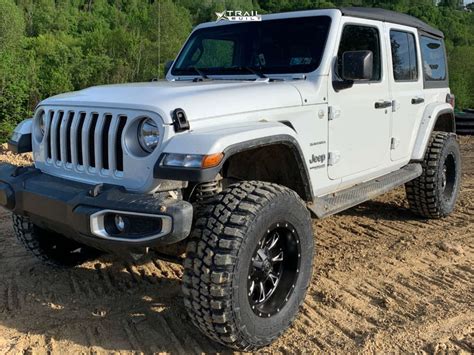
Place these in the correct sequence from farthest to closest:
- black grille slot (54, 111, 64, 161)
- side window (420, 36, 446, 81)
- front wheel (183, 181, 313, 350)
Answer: side window (420, 36, 446, 81) < black grille slot (54, 111, 64, 161) < front wheel (183, 181, 313, 350)

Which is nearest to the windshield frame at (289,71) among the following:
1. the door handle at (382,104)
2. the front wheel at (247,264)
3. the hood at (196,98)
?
the hood at (196,98)

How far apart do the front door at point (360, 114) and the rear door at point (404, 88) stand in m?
0.15

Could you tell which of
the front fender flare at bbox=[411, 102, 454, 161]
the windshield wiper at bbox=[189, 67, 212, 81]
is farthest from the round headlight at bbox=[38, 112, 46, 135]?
the front fender flare at bbox=[411, 102, 454, 161]

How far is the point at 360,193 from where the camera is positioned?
413 centimetres

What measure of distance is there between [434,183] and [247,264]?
127 inches

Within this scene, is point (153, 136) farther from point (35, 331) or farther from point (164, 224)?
point (35, 331)

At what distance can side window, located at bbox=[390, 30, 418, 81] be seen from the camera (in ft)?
15.4

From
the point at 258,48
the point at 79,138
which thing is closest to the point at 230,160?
the point at 79,138

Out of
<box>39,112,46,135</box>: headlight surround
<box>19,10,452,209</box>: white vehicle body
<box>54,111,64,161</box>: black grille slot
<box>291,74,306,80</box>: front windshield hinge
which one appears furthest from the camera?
<box>291,74,306,80</box>: front windshield hinge

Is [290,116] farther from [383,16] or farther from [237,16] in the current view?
[383,16]

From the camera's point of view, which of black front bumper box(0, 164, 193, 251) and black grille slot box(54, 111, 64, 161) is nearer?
black front bumper box(0, 164, 193, 251)

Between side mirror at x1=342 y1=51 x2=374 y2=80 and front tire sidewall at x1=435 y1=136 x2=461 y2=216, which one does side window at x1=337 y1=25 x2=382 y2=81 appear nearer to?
side mirror at x1=342 y1=51 x2=374 y2=80

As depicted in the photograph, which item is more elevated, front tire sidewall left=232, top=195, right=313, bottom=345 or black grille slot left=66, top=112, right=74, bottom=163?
black grille slot left=66, top=112, right=74, bottom=163

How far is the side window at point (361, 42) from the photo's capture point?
3.95 meters
